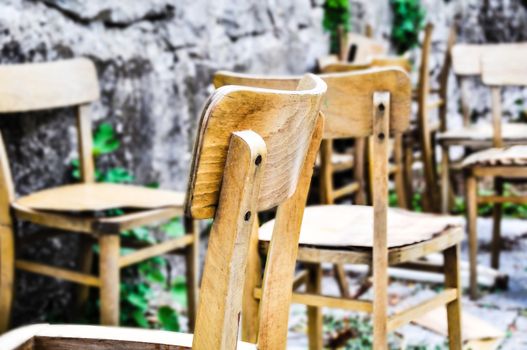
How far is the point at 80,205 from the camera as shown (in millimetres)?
2152

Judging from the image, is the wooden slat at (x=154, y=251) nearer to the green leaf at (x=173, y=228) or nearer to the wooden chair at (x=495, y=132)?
the green leaf at (x=173, y=228)

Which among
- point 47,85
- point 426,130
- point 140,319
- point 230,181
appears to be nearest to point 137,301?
point 140,319

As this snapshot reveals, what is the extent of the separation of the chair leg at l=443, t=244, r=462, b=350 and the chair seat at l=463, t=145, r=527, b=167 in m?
0.96

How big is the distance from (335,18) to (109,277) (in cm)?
304

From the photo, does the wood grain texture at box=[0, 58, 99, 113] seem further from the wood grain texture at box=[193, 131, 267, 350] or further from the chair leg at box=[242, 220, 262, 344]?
the wood grain texture at box=[193, 131, 267, 350]

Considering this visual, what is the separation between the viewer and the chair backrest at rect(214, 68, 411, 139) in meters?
1.67

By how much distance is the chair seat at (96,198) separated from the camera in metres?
2.16

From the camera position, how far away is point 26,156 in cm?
255

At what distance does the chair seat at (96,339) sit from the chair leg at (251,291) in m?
0.73

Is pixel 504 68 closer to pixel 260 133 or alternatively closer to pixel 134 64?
pixel 134 64

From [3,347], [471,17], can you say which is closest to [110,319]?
[3,347]

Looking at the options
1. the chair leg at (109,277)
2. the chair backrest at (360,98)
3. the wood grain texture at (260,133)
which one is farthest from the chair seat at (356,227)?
the wood grain texture at (260,133)

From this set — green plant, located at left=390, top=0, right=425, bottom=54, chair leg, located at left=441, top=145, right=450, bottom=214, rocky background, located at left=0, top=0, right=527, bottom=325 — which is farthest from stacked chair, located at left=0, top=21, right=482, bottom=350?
green plant, located at left=390, top=0, right=425, bottom=54

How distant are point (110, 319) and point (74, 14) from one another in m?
1.17
